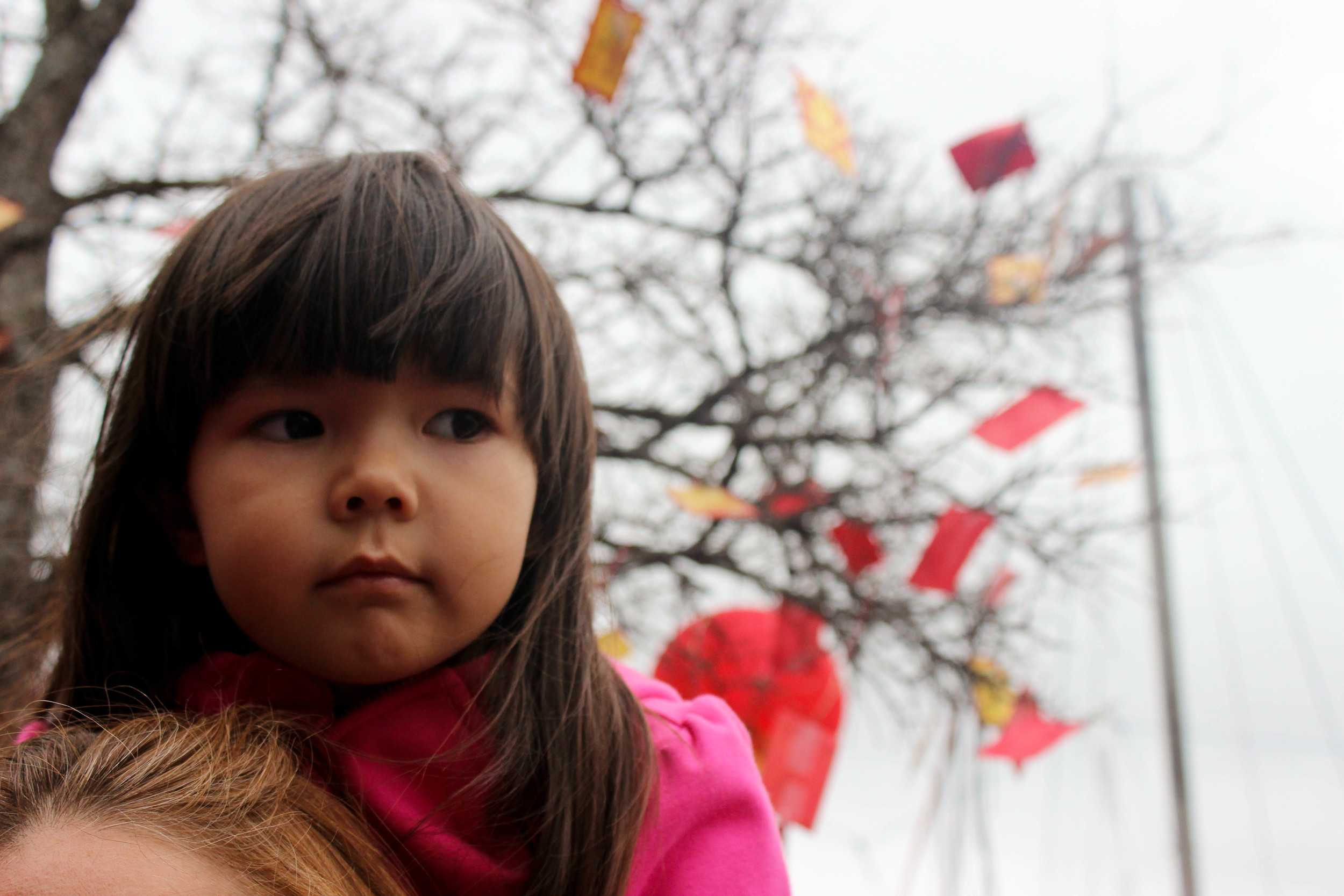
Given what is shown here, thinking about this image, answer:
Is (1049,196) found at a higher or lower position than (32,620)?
higher

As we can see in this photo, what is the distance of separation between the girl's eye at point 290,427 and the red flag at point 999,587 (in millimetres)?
1303

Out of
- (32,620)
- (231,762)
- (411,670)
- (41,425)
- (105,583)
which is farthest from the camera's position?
(32,620)

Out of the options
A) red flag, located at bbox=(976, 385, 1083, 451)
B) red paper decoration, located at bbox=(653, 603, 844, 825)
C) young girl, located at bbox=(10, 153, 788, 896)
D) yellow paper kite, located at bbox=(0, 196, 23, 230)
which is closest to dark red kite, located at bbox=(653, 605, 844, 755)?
red paper decoration, located at bbox=(653, 603, 844, 825)

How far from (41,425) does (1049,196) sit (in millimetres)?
1522

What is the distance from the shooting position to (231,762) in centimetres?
58

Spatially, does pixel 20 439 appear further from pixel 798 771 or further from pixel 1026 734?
pixel 1026 734

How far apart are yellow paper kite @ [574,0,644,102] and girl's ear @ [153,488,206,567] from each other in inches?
43.8

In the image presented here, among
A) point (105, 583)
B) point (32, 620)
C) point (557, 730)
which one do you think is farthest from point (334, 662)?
point (32, 620)

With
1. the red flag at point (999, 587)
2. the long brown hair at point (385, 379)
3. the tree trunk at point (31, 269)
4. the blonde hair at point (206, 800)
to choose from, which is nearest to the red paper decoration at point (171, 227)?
the tree trunk at point (31, 269)

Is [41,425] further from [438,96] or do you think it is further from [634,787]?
[438,96]

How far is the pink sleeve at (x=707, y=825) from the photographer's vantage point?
69 cm

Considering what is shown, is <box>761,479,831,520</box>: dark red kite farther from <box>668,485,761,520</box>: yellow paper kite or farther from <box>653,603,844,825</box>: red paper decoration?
<box>653,603,844,825</box>: red paper decoration

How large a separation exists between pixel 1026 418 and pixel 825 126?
23.5 inches

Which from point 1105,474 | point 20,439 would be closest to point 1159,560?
point 1105,474
